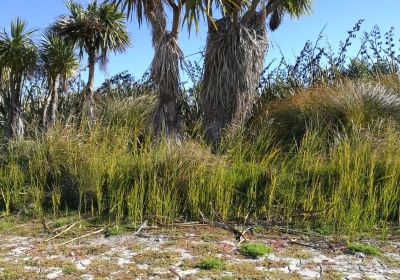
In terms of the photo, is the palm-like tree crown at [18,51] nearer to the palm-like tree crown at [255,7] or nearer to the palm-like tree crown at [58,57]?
the palm-like tree crown at [58,57]

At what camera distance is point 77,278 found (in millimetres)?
4918

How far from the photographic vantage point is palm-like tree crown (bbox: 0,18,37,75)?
48.3 ft

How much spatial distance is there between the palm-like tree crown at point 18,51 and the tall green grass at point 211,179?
5864mm

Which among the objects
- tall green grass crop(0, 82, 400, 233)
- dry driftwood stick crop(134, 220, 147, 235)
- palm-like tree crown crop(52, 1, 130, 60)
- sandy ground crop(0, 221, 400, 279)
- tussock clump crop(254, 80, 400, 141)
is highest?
palm-like tree crown crop(52, 1, 130, 60)

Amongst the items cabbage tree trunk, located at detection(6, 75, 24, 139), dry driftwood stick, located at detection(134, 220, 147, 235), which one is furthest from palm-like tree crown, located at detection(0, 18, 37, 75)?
dry driftwood stick, located at detection(134, 220, 147, 235)

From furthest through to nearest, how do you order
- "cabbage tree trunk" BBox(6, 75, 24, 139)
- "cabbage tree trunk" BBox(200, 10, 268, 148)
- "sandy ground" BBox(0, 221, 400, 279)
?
1. "cabbage tree trunk" BBox(6, 75, 24, 139)
2. "cabbage tree trunk" BBox(200, 10, 268, 148)
3. "sandy ground" BBox(0, 221, 400, 279)

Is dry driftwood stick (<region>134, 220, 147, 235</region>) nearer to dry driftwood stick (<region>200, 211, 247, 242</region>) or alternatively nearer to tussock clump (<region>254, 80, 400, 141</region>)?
dry driftwood stick (<region>200, 211, 247, 242</region>)

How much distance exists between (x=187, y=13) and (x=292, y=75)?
4219 millimetres

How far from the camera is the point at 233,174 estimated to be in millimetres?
A: 7652

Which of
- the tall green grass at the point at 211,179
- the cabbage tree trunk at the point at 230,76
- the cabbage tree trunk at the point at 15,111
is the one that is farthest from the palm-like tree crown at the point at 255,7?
the cabbage tree trunk at the point at 15,111

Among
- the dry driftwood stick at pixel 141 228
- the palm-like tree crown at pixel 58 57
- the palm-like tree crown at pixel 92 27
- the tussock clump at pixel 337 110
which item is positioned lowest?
the dry driftwood stick at pixel 141 228

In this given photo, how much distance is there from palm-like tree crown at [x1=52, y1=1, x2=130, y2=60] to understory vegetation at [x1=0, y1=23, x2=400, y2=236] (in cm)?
739

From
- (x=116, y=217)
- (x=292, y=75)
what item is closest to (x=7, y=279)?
(x=116, y=217)

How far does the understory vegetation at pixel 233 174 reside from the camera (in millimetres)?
7039
